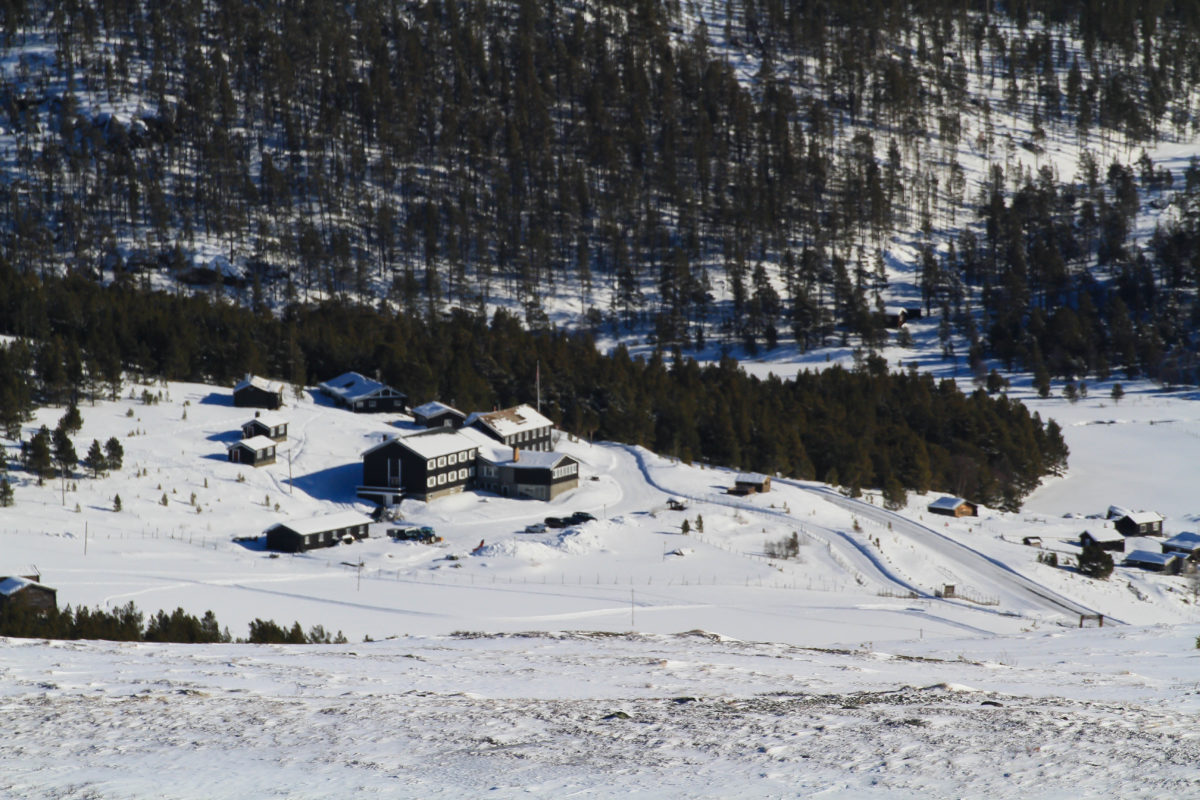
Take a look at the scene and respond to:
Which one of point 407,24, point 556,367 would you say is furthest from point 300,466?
point 407,24

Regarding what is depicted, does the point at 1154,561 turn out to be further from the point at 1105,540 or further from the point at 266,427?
the point at 266,427

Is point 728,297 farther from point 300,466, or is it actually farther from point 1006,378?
point 300,466

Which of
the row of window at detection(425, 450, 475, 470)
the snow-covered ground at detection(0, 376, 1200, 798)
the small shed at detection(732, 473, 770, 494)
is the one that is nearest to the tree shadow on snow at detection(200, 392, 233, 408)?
the snow-covered ground at detection(0, 376, 1200, 798)

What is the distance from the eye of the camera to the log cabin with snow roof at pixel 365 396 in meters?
69.6

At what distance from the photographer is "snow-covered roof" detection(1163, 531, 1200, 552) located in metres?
48.8

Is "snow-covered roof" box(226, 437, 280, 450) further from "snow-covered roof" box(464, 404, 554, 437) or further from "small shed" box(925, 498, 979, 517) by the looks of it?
"small shed" box(925, 498, 979, 517)

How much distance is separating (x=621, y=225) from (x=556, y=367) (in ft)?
229

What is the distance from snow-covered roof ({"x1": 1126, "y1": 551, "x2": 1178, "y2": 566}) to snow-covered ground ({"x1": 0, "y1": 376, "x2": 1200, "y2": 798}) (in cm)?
296

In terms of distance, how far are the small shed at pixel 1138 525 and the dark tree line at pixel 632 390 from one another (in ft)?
26.5

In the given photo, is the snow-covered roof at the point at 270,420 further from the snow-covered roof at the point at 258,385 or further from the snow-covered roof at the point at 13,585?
the snow-covered roof at the point at 13,585

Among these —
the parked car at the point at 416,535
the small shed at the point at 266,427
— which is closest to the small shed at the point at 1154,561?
the parked car at the point at 416,535

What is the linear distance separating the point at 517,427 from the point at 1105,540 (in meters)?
31.4

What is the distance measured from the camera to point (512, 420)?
63.4 m

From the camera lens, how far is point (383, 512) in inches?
1966
